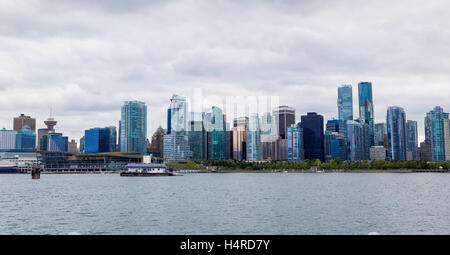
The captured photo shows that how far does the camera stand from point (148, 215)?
6794cm

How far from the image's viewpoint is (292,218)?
63031 mm
